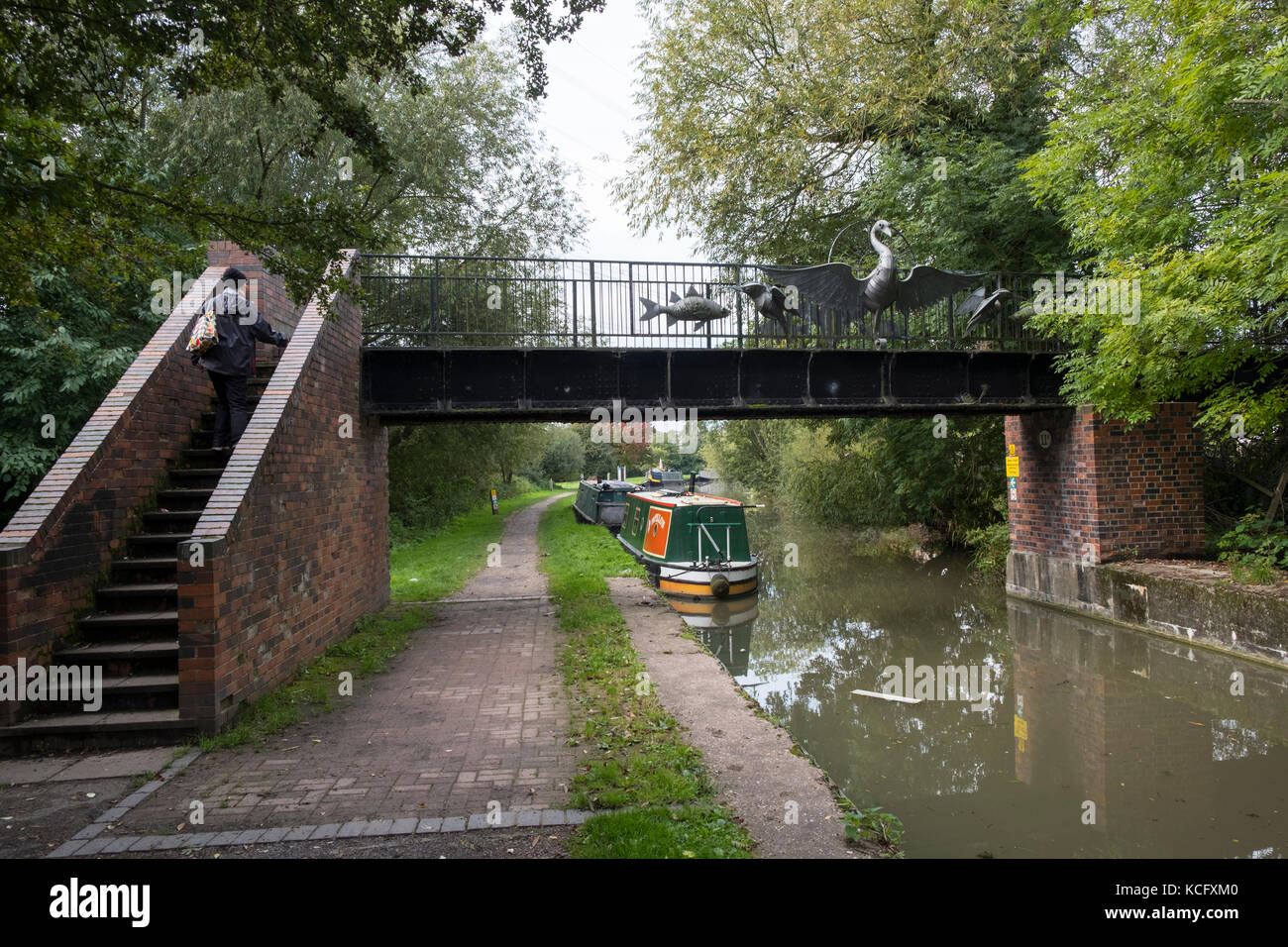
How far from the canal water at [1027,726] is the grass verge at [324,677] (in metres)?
3.87

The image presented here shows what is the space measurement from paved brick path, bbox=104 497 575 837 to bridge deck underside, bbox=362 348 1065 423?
11.6 feet

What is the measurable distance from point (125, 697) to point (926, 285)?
995 cm

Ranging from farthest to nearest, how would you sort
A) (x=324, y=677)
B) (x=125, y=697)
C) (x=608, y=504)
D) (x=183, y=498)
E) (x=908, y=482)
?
(x=608, y=504), (x=908, y=482), (x=183, y=498), (x=324, y=677), (x=125, y=697)

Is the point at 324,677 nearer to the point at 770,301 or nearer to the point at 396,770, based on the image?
the point at 396,770

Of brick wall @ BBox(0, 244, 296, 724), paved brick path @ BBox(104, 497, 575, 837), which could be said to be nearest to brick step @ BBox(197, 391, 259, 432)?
brick wall @ BBox(0, 244, 296, 724)

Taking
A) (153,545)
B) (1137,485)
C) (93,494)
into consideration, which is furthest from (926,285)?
(93,494)

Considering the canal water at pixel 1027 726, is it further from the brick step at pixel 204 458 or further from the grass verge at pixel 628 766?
the brick step at pixel 204 458

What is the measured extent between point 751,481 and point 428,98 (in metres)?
24.4

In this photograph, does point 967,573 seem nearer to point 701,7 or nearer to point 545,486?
point 701,7

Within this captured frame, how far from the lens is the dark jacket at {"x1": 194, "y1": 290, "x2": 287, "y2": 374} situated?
6.55 m

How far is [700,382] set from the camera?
1000 cm

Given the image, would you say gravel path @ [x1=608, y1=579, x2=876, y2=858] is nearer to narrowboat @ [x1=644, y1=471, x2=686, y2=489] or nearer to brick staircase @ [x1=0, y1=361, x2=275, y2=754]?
brick staircase @ [x1=0, y1=361, x2=275, y2=754]

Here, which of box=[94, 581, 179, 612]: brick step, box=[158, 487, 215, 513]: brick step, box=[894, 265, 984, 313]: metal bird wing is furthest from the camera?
box=[894, 265, 984, 313]: metal bird wing
